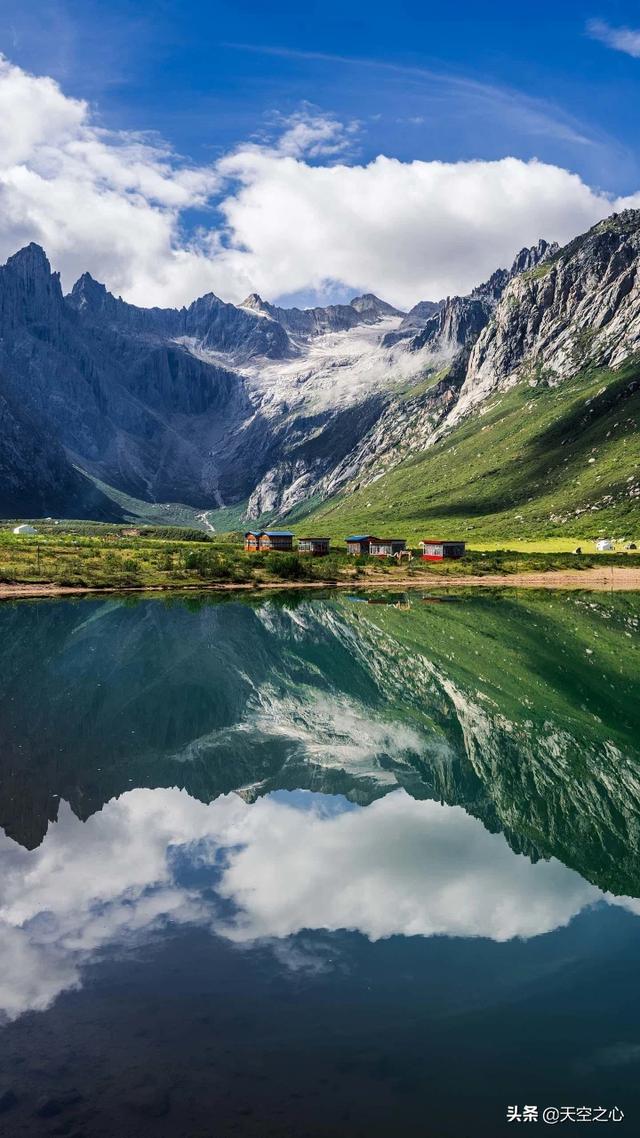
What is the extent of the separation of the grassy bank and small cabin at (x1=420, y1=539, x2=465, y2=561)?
3000 millimetres

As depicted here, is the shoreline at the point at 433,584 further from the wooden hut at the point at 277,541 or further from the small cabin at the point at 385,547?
the wooden hut at the point at 277,541

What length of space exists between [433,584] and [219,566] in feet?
127

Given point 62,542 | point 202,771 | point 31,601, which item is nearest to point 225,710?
point 202,771

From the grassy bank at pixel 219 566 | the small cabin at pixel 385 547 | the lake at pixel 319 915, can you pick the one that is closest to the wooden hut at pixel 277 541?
the grassy bank at pixel 219 566

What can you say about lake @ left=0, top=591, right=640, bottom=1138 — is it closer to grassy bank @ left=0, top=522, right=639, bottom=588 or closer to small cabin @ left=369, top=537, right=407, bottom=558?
grassy bank @ left=0, top=522, right=639, bottom=588

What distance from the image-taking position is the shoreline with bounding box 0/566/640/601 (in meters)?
123

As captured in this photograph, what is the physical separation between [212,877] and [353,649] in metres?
48.4

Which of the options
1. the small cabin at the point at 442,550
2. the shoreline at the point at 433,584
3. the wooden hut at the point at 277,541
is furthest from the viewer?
the wooden hut at the point at 277,541

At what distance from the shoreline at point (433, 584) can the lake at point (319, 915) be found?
246 feet

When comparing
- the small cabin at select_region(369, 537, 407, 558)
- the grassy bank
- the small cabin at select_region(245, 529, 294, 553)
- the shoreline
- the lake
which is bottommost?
the lake

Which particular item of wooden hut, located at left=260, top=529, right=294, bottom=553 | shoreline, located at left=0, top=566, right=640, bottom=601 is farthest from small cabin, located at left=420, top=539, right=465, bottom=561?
wooden hut, located at left=260, top=529, right=294, bottom=553

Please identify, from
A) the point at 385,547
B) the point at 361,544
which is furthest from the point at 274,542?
the point at 385,547

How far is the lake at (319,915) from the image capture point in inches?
535

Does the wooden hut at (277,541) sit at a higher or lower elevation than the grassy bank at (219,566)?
higher
